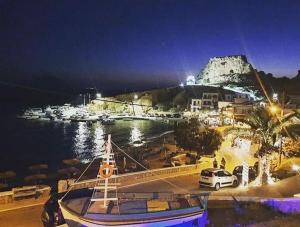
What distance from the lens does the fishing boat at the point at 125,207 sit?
10.9 m

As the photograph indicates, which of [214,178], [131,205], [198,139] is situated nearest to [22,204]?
[131,205]

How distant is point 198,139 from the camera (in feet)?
127

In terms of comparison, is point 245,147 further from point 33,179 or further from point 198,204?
point 198,204

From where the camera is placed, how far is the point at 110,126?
438 feet

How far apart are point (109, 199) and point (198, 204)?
2.85m

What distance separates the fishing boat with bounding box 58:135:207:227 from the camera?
10898 mm

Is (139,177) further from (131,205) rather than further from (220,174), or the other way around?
(131,205)

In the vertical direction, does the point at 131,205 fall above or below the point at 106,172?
below

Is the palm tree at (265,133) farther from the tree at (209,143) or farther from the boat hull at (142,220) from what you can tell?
the tree at (209,143)

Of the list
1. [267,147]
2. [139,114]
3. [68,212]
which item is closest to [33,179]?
[267,147]

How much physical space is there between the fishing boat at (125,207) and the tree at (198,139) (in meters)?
24.4

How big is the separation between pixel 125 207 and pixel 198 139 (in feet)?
90.3

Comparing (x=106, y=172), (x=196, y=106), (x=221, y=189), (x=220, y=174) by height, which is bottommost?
(x=221, y=189)

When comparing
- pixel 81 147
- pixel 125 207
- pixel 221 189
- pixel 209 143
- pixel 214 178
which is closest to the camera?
pixel 125 207
